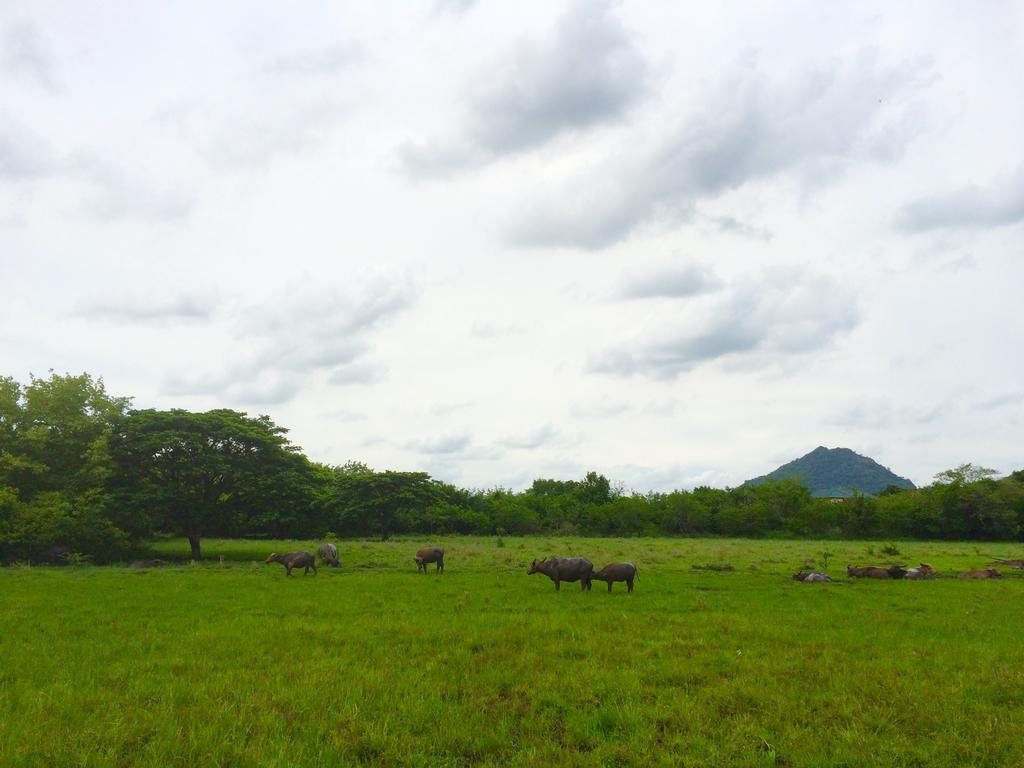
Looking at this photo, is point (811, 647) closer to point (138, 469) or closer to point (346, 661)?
point (346, 661)

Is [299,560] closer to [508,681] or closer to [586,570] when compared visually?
[586,570]

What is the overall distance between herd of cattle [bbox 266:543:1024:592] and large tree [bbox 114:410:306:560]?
10.8 m

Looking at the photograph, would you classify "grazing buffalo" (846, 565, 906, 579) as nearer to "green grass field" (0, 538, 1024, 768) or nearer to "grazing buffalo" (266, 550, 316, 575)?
"green grass field" (0, 538, 1024, 768)

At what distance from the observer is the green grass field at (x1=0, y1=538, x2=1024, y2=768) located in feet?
24.7

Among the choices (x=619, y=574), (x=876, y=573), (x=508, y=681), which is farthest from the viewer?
(x=876, y=573)

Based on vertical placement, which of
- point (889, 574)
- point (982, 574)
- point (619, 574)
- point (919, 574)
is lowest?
point (982, 574)

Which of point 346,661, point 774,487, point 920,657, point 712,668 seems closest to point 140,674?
point 346,661

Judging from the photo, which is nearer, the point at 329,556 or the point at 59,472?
the point at 329,556

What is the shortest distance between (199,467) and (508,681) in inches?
1406

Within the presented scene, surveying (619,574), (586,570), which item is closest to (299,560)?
A: (586,570)

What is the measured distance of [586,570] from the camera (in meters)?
22.3

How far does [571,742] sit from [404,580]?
60.4 ft

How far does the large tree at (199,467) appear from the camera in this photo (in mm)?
39094

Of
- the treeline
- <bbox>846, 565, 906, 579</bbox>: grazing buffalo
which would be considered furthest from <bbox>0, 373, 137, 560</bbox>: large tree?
<bbox>846, 565, 906, 579</bbox>: grazing buffalo
